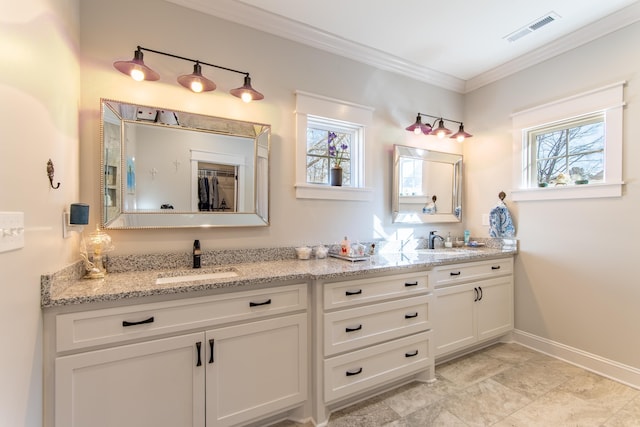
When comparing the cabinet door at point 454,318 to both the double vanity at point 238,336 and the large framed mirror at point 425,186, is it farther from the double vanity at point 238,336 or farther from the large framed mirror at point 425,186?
the large framed mirror at point 425,186

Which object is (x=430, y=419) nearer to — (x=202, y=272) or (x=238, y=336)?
(x=238, y=336)

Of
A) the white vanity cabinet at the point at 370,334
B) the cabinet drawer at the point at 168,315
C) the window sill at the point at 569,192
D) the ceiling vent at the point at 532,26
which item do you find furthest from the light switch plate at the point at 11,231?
the window sill at the point at 569,192

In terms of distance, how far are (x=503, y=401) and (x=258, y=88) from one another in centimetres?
284

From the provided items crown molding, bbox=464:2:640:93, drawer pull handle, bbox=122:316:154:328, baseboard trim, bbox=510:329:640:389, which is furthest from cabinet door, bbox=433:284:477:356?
crown molding, bbox=464:2:640:93

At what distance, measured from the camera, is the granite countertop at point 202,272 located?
1.33 meters

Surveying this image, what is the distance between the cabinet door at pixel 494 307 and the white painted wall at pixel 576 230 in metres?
0.12

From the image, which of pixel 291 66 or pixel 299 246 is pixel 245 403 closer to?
pixel 299 246

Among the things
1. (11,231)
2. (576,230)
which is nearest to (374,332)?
(11,231)

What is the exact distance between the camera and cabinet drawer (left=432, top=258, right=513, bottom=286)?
2.42 metres

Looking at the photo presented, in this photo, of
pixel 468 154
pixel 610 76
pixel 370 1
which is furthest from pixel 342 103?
pixel 610 76

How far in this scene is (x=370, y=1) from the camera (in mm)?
2109

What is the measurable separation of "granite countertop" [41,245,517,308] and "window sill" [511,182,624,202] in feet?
2.85

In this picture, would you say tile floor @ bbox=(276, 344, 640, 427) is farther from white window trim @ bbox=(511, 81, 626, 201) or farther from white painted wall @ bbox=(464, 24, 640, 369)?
white window trim @ bbox=(511, 81, 626, 201)

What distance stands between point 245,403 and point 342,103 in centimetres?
233
